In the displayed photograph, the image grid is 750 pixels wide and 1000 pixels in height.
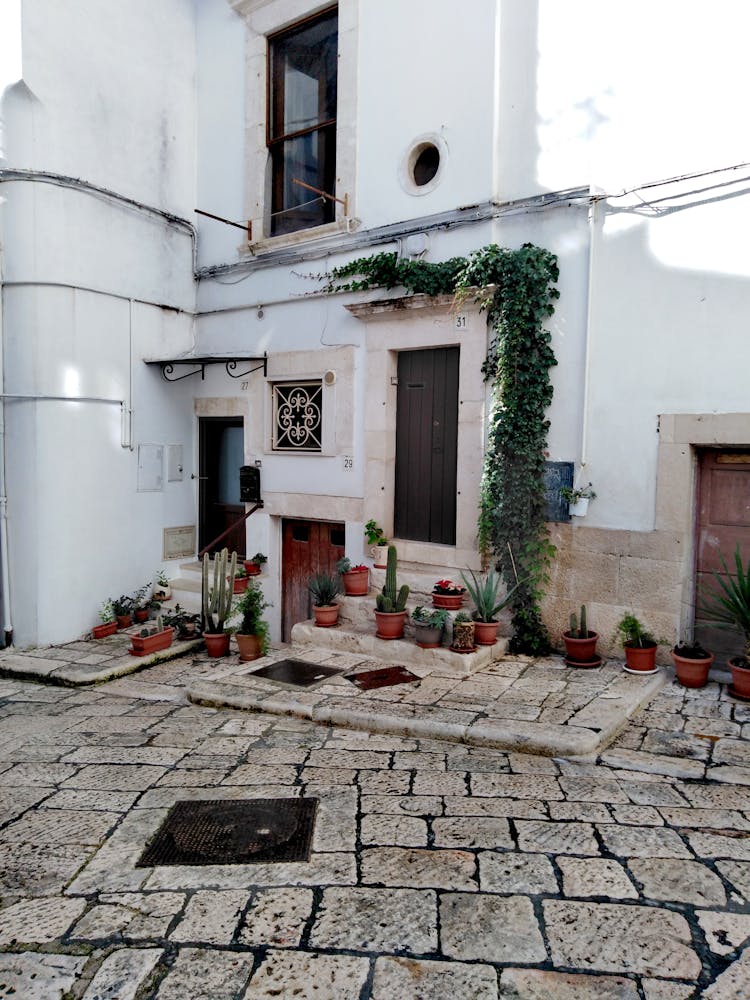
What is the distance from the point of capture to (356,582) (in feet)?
24.0

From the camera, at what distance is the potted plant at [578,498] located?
6.21 meters

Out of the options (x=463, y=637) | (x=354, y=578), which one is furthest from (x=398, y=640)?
(x=354, y=578)

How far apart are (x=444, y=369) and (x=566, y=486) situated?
67.6 inches

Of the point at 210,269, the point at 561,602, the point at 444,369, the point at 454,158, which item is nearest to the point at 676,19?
the point at 454,158

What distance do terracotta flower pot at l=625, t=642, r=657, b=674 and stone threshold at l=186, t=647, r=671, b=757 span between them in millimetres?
84

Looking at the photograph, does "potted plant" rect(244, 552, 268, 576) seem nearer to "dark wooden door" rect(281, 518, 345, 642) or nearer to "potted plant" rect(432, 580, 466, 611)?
"dark wooden door" rect(281, 518, 345, 642)

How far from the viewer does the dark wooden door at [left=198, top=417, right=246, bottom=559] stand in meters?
9.12

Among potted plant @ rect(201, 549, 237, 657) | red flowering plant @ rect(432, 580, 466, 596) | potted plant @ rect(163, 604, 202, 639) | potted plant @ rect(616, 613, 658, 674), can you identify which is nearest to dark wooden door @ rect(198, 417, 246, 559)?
potted plant @ rect(163, 604, 202, 639)

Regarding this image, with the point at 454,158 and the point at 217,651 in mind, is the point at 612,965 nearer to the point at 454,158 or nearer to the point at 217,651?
the point at 217,651

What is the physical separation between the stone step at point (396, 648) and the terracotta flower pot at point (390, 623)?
53 mm

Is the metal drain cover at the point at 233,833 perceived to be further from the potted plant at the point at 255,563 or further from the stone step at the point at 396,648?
the potted plant at the point at 255,563

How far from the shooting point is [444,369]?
7.16 m

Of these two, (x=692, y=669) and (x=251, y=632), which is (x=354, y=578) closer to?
(x=251, y=632)

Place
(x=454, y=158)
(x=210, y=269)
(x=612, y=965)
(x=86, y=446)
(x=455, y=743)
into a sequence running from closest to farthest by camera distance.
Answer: (x=612, y=965) → (x=455, y=743) → (x=454, y=158) → (x=86, y=446) → (x=210, y=269)
